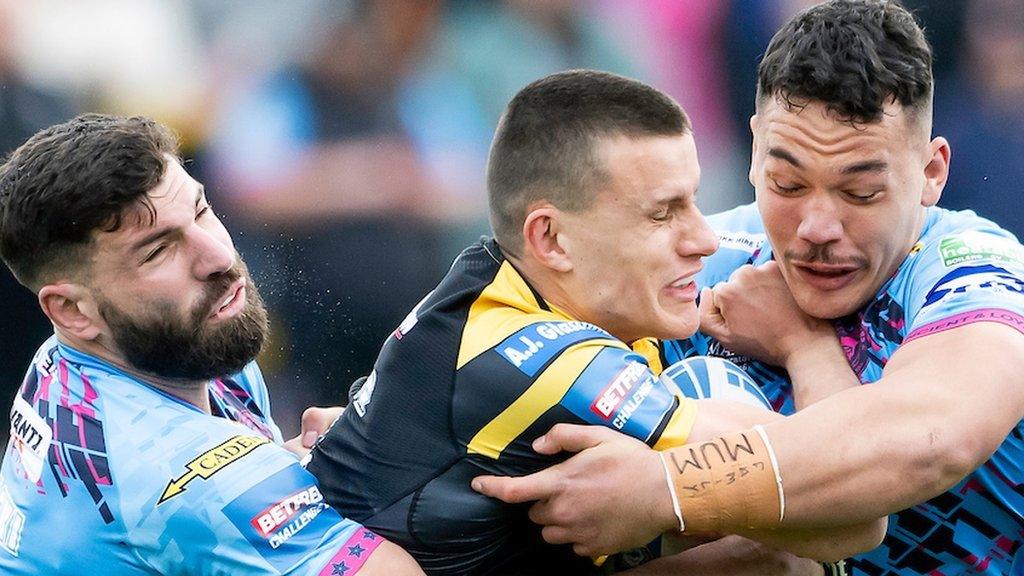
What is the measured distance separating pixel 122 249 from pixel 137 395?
0.38 meters

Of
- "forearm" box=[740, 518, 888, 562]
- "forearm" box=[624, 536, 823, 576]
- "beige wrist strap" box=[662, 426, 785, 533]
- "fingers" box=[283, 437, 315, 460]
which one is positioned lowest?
"fingers" box=[283, 437, 315, 460]

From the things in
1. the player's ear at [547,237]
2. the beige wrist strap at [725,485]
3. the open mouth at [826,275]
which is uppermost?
the player's ear at [547,237]

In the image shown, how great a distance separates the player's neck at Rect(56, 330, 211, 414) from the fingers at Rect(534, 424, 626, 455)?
1.20 m

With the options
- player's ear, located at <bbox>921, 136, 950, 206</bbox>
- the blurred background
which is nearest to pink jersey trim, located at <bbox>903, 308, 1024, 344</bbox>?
player's ear, located at <bbox>921, 136, 950, 206</bbox>

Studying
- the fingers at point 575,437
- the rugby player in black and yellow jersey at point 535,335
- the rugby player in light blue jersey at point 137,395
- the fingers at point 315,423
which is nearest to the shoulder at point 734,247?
the rugby player in black and yellow jersey at point 535,335

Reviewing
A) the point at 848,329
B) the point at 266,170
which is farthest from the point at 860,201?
the point at 266,170

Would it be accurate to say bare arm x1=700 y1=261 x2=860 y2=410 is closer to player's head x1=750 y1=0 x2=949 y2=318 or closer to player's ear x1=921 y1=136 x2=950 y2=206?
player's head x1=750 y1=0 x2=949 y2=318

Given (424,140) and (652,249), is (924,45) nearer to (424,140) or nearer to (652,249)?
(652,249)

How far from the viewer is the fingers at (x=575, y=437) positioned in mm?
2805

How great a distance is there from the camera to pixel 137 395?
3.30 m

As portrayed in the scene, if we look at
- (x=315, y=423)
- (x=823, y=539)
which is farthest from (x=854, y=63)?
(x=315, y=423)

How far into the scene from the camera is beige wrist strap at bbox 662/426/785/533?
9.15 ft

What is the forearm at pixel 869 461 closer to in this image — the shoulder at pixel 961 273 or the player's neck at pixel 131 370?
the shoulder at pixel 961 273

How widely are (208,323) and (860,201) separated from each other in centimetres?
171
